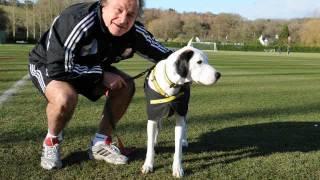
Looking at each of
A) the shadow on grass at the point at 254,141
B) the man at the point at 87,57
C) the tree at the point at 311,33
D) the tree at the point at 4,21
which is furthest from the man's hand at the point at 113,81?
the tree at the point at 311,33

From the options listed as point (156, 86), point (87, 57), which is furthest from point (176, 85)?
point (87, 57)

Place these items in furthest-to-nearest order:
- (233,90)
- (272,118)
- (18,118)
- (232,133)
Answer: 1. (233,90)
2. (272,118)
3. (18,118)
4. (232,133)

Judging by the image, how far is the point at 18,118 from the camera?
278 inches

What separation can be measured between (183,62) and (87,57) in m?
1.01

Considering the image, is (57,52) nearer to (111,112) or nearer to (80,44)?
(80,44)

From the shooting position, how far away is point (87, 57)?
15.7 feet

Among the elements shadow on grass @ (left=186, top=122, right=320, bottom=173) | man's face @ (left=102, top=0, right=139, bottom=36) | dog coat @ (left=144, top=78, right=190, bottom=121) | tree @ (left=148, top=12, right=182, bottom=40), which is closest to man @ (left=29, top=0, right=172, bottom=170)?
man's face @ (left=102, top=0, right=139, bottom=36)

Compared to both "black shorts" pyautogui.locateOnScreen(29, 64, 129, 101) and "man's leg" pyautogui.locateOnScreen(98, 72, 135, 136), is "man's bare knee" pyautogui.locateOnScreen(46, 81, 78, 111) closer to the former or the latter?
"black shorts" pyautogui.locateOnScreen(29, 64, 129, 101)

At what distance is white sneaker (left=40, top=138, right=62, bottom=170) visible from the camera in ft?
15.0

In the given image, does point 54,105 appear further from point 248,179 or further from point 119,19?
point 248,179

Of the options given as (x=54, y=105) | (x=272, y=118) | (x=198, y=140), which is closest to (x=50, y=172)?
(x=54, y=105)

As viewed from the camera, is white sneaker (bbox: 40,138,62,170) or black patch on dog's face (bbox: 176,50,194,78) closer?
black patch on dog's face (bbox: 176,50,194,78)

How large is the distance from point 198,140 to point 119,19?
2079 millimetres

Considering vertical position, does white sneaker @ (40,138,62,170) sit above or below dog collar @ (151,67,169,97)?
below
